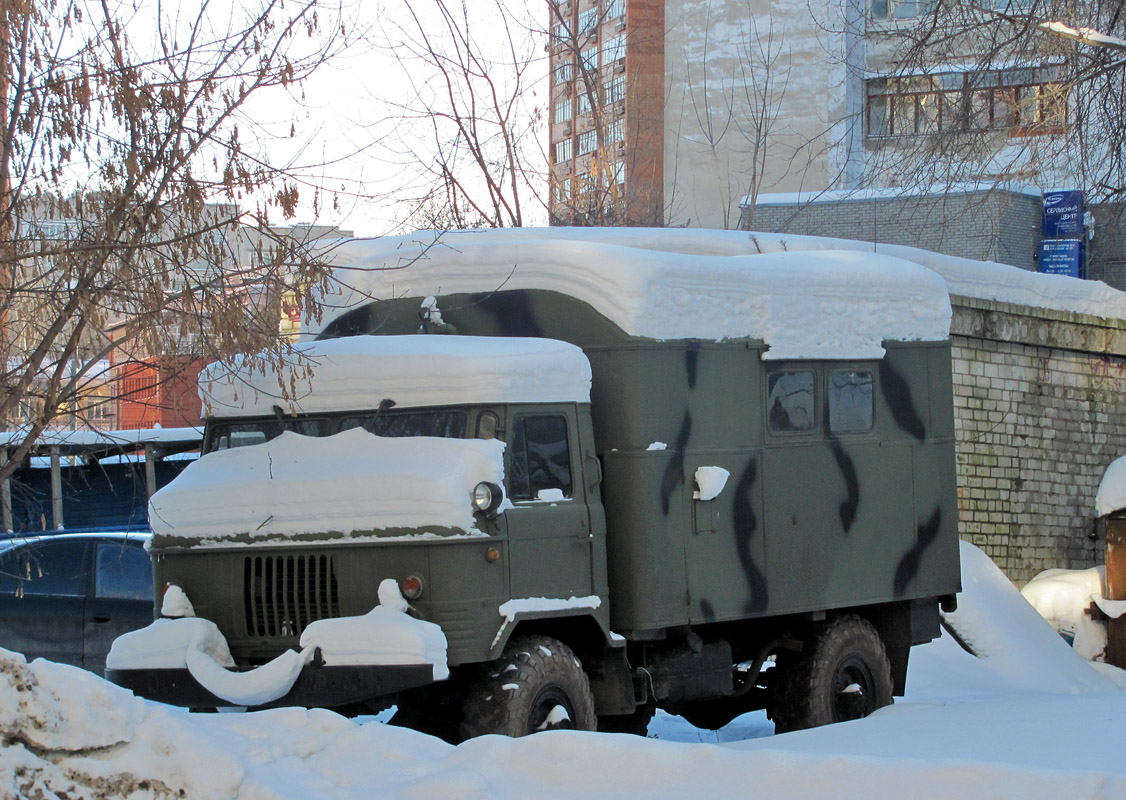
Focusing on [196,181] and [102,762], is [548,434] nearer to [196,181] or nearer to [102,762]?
[196,181]

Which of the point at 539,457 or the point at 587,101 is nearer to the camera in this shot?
the point at 539,457

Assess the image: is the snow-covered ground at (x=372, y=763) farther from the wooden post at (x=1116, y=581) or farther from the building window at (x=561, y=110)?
the building window at (x=561, y=110)

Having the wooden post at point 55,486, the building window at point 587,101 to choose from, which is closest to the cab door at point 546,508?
the wooden post at point 55,486

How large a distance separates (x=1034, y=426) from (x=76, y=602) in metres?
12.7

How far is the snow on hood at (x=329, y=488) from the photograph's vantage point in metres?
7.42

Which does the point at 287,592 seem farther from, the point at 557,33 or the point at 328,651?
the point at 557,33

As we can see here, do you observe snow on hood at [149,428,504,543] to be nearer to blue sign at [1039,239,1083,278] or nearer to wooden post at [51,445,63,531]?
wooden post at [51,445,63,531]

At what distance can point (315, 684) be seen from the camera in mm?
7266

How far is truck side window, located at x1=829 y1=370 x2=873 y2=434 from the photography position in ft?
31.5

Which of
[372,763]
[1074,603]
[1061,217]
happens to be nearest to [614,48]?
[1061,217]

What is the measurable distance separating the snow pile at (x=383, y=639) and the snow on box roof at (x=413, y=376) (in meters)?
1.15

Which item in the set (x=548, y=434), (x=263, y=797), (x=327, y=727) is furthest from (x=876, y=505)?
(x=263, y=797)

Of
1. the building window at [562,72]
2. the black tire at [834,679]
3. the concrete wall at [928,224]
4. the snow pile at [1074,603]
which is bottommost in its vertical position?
the snow pile at [1074,603]

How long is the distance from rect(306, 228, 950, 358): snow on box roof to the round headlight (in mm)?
1291
